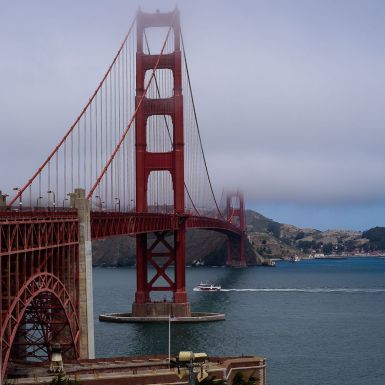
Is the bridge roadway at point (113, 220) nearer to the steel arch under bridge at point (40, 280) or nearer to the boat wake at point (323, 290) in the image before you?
the steel arch under bridge at point (40, 280)

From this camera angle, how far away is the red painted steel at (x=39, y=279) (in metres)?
32.2

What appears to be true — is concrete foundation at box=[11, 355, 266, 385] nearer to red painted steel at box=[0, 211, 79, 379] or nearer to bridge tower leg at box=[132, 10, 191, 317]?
red painted steel at box=[0, 211, 79, 379]

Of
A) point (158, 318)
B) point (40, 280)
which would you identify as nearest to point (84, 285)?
point (40, 280)

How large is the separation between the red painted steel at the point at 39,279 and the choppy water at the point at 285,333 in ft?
33.6

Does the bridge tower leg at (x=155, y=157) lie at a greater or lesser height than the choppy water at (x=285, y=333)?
greater

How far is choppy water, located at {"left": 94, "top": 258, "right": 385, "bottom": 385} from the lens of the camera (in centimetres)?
4929

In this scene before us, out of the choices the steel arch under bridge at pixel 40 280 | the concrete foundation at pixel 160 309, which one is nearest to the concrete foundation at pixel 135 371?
the steel arch under bridge at pixel 40 280

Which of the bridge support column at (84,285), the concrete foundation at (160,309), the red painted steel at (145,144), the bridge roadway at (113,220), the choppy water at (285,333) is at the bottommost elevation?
the choppy water at (285,333)

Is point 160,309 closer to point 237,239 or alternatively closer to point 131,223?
point 131,223

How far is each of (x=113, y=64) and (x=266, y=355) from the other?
23.6 metres

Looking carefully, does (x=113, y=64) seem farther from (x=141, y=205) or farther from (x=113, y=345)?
(x=113, y=345)

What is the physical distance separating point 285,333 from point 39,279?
1217 inches

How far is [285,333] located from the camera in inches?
2534

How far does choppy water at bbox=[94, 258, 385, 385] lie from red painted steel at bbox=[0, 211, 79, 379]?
33.6 feet
